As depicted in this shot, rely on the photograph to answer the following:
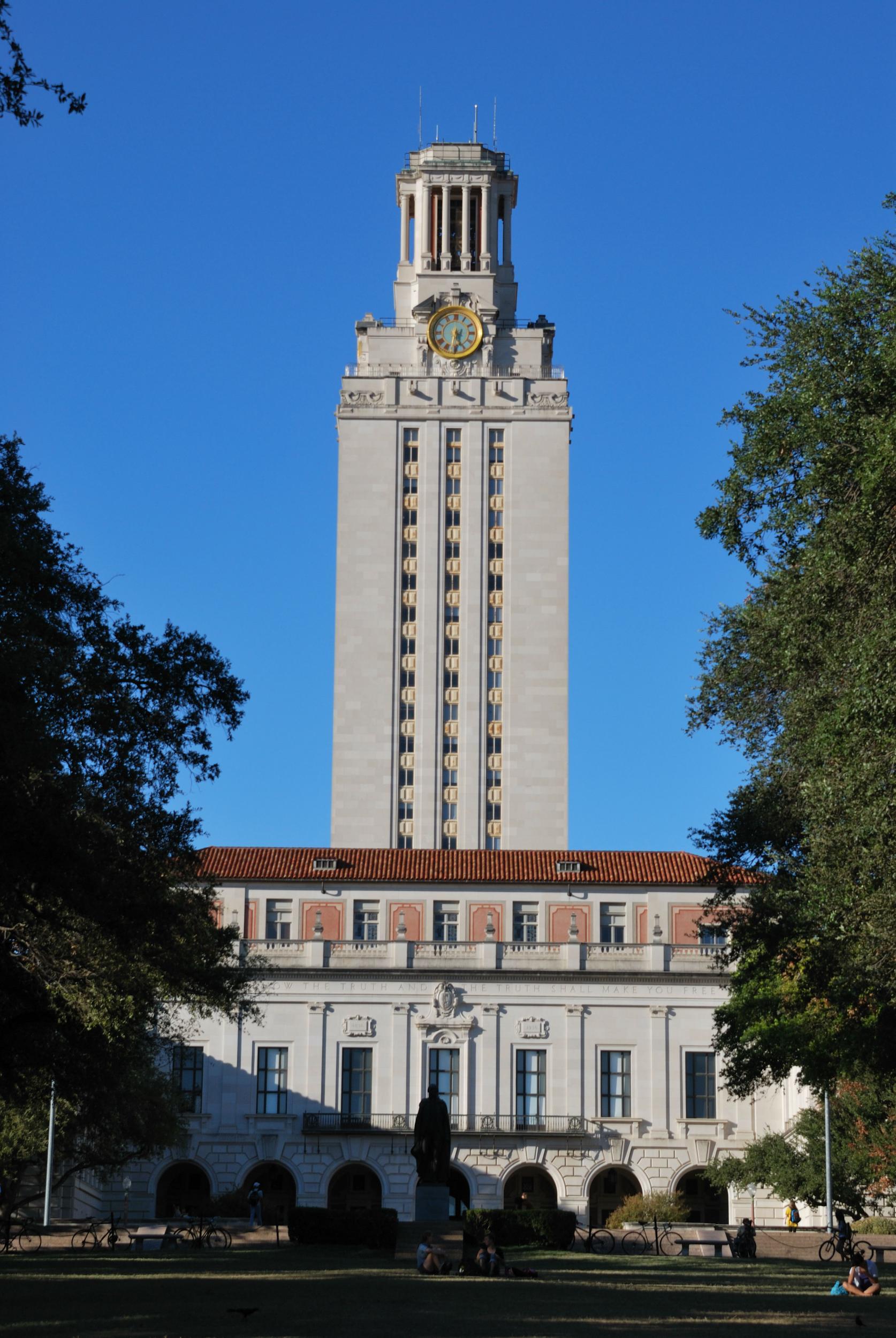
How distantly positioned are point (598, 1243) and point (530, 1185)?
26.4m

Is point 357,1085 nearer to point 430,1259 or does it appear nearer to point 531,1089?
point 531,1089

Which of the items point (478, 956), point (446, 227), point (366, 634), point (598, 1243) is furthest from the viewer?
point (446, 227)

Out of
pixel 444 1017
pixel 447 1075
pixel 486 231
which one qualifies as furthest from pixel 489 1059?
pixel 486 231

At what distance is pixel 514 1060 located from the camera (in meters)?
76.6

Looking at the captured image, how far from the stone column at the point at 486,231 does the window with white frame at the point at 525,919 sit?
60.8 m

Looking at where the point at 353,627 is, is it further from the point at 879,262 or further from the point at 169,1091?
the point at 879,262

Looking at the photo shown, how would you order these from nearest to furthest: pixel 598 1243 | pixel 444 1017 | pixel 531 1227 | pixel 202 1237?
pixel 202 1237 → pixel 531 1227 → pixel 598 1243 → pixel 444 1017

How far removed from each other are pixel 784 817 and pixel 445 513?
80116mm

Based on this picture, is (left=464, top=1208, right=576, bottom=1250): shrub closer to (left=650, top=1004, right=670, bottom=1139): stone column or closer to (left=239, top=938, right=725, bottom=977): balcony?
(left=650, top=1004, right=670, bottom=1139): stone column

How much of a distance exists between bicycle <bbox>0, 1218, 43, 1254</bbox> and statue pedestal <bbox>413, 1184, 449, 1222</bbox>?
10022 millimetres

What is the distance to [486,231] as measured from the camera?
5032 inches

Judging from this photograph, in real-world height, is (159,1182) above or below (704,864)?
below

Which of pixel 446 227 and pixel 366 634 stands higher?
pixel 446 227

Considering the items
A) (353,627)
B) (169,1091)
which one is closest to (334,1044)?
(169,1091)
